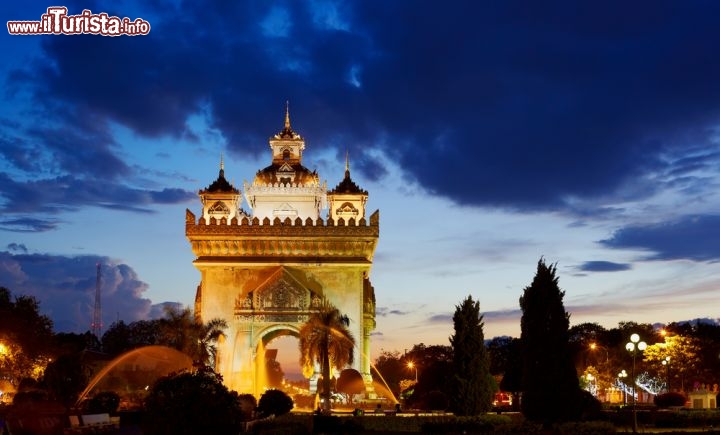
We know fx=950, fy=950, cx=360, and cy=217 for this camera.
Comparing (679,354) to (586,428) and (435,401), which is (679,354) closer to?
(435,401)

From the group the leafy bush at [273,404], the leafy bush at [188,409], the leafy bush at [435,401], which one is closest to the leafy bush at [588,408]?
the leafy bush at [435,401]

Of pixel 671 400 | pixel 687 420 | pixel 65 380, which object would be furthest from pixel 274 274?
pixel 687 420

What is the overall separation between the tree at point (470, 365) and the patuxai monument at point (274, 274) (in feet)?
69.0

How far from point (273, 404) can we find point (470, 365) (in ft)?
31.5

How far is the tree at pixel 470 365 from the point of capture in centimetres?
3130

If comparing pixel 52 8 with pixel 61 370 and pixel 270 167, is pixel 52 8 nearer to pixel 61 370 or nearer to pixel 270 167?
pixel 61 370

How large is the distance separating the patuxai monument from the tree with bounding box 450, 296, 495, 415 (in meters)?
21.0

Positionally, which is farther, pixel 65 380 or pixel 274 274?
pixel 274 274

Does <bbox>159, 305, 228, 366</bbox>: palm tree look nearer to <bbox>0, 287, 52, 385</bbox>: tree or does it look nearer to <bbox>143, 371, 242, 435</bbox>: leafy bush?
<bbox>0, 287, 52, 385</bbox>: tree

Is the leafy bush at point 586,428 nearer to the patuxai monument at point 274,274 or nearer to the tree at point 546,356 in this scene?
the tree at point 546,356

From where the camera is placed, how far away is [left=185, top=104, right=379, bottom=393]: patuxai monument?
5303cm

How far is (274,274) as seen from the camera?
53375mm

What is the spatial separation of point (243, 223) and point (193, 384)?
35.6m

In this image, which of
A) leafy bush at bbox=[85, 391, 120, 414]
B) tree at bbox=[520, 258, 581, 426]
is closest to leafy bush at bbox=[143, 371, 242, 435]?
tree at bbox=[520, 258, 581, 426]
